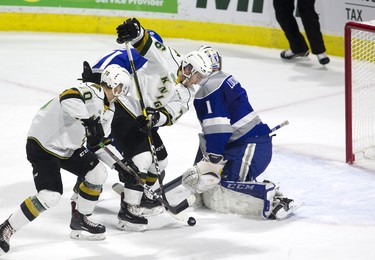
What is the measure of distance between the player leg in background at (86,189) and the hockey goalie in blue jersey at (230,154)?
53cm

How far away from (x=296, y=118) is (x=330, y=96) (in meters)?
0.73

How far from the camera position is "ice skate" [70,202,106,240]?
4457 millimetres

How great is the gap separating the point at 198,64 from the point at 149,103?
1.39 ft

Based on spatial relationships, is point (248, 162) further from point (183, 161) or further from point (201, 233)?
point (183, 161)

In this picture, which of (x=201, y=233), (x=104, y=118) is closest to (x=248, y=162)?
(x=201, y=233)

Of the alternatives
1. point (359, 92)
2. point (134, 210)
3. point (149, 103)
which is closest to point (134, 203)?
point (134, 210)

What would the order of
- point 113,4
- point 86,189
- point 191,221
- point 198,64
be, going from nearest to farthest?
1. point 86,189
2. point 198,64
3. point 191,221
4. point 113,4

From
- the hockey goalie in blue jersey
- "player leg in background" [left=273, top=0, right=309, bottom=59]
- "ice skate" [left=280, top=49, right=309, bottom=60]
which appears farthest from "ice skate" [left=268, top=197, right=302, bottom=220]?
"ice skate" [left=280, top=49, right=309, bottom=60]

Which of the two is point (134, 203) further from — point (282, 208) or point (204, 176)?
point (282, 208)

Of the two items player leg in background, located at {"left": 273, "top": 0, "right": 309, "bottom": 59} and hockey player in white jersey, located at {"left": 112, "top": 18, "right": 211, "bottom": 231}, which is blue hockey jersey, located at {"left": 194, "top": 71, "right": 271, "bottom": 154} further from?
player leg in background, located at {"left": 273, "top": 0, "right": 309, "bottom": 59}

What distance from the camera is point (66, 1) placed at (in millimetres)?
8953

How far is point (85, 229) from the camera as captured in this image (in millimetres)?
4473

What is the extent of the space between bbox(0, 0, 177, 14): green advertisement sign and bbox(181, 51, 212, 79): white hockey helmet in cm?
434

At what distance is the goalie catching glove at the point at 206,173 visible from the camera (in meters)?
4.68
